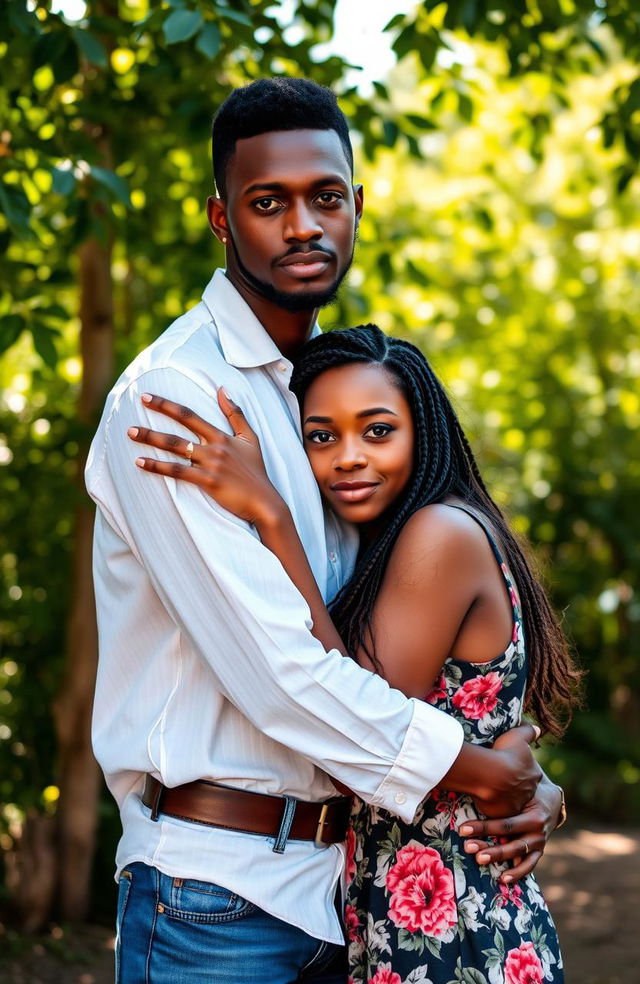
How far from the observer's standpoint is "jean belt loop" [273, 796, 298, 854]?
199 centimetres

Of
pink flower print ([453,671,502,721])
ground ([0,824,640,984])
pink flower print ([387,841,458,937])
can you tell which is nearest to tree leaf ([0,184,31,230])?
pink flower print ([453,671,502,721])

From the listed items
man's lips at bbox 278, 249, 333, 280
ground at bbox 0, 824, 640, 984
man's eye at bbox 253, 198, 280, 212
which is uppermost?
man's eye at bbox 253, 198, 280, 212

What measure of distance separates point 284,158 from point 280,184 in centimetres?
5

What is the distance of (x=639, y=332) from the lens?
8320 millimetres

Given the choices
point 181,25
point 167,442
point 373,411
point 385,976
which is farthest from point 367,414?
point 181,25

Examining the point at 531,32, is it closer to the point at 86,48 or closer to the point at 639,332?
the point at 86,48

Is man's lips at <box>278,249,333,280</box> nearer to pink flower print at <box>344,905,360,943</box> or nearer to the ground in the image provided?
pink flower print at <box>344,905,360,943</box>

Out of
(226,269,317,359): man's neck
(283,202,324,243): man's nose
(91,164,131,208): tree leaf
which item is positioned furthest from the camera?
(91,164,131,208): tree leaf

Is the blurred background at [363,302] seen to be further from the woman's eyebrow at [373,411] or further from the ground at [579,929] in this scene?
the woman's eyebrow at [373,411]

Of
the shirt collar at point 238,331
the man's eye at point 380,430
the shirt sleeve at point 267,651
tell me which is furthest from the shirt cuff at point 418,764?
the shirt collar at point 238,331

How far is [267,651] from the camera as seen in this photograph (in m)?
1.88

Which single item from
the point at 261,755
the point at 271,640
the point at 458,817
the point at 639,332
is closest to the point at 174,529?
the point at 271,640

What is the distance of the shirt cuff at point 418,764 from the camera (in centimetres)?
195

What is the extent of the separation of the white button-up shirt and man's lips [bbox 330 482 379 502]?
111mm
